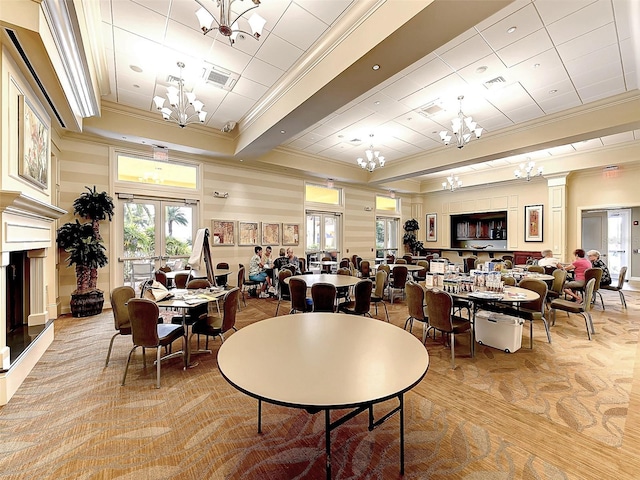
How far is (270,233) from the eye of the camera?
9.31 meters

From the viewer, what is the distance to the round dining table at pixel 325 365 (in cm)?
135

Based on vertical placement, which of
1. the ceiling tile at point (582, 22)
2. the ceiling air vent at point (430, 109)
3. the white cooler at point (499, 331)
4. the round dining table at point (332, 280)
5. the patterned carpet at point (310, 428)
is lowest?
the patterned carpet at point (310, 428)

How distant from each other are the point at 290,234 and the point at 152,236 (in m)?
Result: 4.02

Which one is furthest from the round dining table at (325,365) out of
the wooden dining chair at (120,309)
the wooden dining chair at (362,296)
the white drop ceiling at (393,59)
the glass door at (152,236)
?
the glass door at (152,236)

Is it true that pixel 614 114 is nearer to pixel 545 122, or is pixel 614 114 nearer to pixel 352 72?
pixel 545 122

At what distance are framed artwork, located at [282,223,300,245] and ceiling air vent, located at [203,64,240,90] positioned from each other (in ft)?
16.1

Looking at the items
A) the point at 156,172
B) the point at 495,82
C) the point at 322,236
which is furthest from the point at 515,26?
the point at 322,236

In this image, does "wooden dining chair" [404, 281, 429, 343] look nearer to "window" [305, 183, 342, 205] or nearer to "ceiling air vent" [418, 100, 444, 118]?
"ceiling air vent" [418, 100, 444, 118]

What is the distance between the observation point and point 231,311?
12.1ft

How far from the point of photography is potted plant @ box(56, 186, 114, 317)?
18.7 feet

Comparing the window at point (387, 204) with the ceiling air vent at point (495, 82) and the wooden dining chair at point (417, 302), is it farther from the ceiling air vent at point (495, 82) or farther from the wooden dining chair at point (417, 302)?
the wooden dining chair at point (417, 302)

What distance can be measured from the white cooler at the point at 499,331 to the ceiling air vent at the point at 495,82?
12.7 feet

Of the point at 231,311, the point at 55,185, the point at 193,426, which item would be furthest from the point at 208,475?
the point at 55,185

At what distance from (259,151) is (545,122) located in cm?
652
